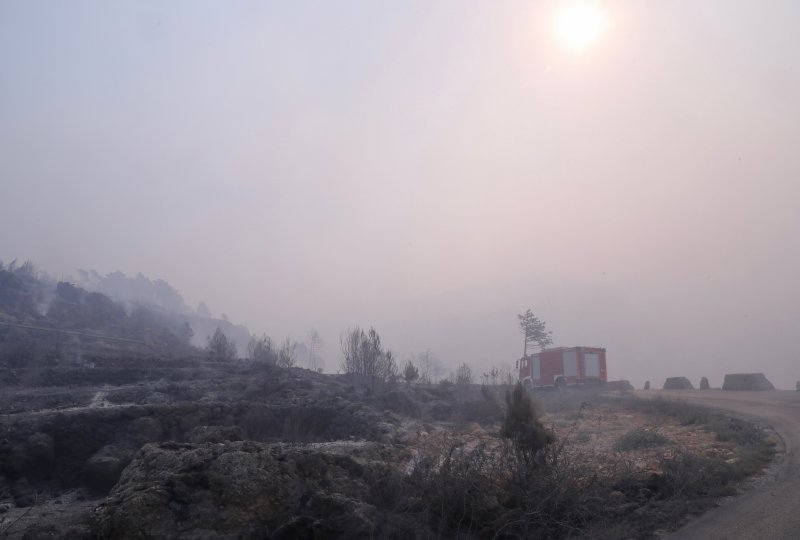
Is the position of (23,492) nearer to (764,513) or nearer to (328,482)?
(328,482)

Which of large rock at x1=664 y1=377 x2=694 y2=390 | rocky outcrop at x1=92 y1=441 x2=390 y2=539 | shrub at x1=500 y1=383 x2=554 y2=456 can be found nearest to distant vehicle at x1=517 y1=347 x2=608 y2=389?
large rock at x1=664 y1=377 x2=694 y2=390

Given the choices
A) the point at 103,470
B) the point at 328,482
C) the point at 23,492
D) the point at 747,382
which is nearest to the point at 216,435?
the point at 103,470

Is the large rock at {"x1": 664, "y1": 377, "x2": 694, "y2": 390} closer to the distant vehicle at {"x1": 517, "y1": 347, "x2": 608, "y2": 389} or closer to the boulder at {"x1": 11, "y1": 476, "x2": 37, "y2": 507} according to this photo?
the distant vehicle at {"x1": 517, "y1": 347, "x2": 608, "y2": 389}

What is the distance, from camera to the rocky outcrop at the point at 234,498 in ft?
23.0

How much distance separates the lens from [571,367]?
4178 centimetres

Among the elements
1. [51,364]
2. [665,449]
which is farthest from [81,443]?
[51,364]

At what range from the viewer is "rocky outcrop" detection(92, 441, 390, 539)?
700 centimetres

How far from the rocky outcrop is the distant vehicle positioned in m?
35.6

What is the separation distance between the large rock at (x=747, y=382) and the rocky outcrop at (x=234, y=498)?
32.5 metres

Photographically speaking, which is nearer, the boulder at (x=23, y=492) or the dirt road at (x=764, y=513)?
the dirt road at (x=764, y=513)

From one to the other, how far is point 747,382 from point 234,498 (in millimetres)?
34801

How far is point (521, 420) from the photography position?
1078cm

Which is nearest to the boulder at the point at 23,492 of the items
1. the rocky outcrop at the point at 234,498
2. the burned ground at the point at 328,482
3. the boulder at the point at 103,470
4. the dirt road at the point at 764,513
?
the burned ground at the point at 328,482

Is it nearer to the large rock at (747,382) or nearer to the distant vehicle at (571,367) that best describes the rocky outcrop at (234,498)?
the large rock at (747,382)
